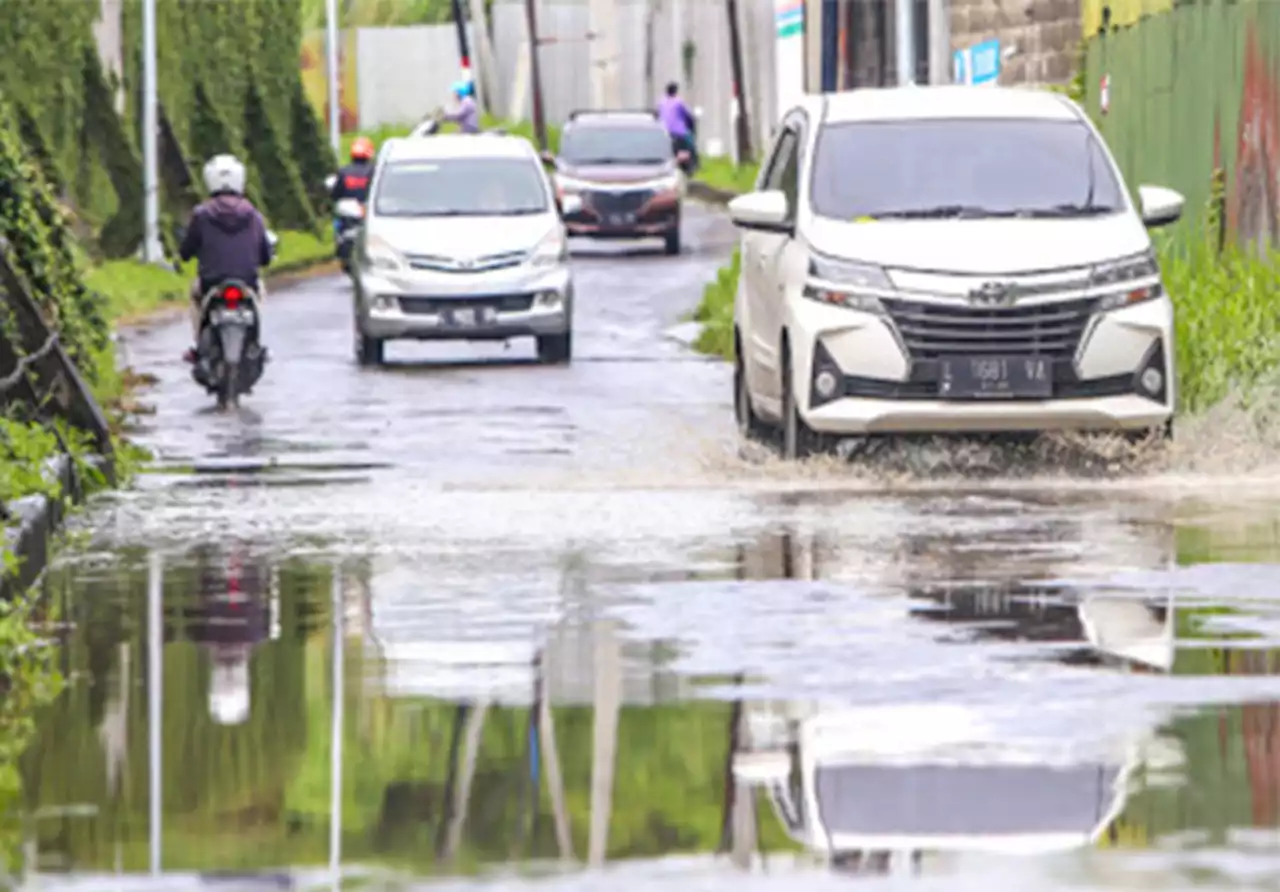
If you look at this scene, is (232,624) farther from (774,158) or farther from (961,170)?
(774,158)

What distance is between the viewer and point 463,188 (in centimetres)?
3212

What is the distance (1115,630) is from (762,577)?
7.12 ft

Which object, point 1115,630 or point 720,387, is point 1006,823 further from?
point 720,387

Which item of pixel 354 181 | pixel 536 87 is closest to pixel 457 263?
pixel 354 181

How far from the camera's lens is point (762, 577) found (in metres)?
14.1

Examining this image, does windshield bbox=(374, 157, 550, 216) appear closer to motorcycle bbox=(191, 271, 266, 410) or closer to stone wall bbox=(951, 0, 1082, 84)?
stone wall bbox=(951, 0, 1082, 84)

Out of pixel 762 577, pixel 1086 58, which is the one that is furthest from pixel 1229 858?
pixel 1086 58

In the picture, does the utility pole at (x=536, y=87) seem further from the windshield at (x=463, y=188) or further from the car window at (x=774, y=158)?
the car window at (x=774, y=158)

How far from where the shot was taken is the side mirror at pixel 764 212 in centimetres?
1914

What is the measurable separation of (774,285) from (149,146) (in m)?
24.1

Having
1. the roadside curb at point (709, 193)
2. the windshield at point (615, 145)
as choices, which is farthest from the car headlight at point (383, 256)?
the roadside curb at point (709, 193)

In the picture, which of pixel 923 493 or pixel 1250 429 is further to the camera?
pixel 1250 429

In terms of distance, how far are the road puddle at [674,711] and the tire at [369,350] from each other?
14.7 m

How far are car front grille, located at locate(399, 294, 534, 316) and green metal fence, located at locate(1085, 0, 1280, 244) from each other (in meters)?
4.81
